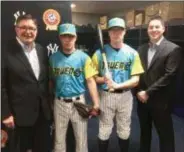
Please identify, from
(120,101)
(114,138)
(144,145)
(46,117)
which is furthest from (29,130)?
(114,138)

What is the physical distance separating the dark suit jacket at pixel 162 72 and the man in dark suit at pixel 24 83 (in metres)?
0.86

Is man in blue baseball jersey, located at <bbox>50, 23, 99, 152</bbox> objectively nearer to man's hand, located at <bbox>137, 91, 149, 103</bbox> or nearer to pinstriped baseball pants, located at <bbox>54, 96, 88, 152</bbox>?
pinstriped baseball pants, located at <bbox>54, 96, 88, 152</bbox>

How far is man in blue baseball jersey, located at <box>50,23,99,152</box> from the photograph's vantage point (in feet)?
6.38

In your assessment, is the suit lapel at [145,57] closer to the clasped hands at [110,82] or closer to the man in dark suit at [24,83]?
the clasped hands at [110,82]

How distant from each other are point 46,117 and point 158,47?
109 centimetres

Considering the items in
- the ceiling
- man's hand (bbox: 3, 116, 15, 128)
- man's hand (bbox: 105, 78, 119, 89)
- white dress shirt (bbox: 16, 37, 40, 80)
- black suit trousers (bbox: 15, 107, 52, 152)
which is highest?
the ceiling

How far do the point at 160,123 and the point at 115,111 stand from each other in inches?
15.9

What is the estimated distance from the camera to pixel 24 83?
71.0 inches

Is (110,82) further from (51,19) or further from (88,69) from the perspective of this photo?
(51,19)

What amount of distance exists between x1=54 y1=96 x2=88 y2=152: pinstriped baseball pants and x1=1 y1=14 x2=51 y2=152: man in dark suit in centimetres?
10

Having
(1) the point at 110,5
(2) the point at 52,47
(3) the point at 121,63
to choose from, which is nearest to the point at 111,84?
(3) the point at 121,63

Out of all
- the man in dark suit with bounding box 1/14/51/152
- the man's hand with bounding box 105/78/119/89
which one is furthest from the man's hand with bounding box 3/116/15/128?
the man's hand with bounding box 105/78/119/89

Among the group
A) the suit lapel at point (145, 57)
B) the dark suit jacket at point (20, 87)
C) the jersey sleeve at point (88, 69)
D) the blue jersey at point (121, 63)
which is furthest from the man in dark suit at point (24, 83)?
the suit lapel at point (145, 57)

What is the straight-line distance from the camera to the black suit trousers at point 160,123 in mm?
2133
